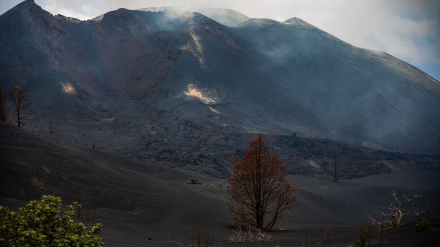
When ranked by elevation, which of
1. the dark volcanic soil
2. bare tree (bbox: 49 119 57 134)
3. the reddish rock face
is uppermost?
the reddish rock face

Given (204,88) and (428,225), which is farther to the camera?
(204,88)

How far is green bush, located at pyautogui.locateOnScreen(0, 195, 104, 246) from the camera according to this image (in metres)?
4.46

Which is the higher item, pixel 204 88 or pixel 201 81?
pixel 201 81

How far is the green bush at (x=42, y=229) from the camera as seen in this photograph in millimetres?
4461

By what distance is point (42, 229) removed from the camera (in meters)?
4.81

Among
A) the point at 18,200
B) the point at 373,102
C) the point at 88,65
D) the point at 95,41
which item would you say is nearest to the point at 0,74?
the point at 88,65

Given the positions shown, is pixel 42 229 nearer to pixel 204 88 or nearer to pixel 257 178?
pixel 257 178

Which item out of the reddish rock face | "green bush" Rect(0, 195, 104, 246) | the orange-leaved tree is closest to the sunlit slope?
the reddish rock face

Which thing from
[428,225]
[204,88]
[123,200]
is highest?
[204,88]

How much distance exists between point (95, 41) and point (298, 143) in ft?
172

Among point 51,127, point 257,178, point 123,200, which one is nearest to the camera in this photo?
point 123,200

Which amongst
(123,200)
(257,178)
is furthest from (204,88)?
(123,200)

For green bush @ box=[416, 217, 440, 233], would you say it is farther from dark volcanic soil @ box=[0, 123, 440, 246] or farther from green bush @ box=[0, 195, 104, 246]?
green bush @ box=[0, 195, 104, 246]

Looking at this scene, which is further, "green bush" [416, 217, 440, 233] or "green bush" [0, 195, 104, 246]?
"green bush" [416, 217, 440, 233]
